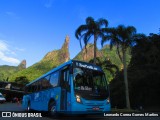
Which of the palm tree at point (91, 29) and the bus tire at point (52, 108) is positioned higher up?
the palm tree at point (91, 29)

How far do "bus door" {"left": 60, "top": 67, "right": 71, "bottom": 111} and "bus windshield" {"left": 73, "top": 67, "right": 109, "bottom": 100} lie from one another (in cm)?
45

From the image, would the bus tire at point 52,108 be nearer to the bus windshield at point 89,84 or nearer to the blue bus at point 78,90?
the blue bus at point 78,90

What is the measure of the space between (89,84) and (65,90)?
4.01 ft

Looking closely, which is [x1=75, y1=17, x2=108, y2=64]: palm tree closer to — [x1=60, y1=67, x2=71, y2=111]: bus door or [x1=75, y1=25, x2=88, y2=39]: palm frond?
[x1=75, y1=25, x2=88, y2=39]: palm frond

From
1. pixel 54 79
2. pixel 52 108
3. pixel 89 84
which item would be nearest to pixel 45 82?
pixel 54 79

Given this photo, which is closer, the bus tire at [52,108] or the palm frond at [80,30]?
the bus tire at [52,108]

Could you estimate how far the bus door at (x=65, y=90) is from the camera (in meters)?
13.2

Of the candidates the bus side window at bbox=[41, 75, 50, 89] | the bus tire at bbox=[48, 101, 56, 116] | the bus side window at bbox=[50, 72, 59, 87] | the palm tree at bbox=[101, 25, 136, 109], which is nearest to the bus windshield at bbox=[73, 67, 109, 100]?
the bus side window at bbox=[50, 72, 59, 87]

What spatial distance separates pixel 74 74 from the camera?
1351 cm

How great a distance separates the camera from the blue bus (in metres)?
12.9

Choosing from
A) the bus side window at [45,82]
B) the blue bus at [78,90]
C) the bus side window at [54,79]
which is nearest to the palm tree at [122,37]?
the bus side window at [45,82]

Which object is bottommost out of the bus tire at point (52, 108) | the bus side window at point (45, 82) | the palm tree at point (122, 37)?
the bus tire at point (52, 108)

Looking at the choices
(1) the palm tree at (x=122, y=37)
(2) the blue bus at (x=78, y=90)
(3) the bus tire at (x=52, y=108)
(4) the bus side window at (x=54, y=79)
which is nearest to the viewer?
(2) the blue bus at (x=78, y=90)

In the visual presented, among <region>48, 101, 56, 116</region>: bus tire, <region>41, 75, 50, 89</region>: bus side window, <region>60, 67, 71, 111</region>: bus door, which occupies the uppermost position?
<region>41, 75, 50, 89</region>: bus side window
